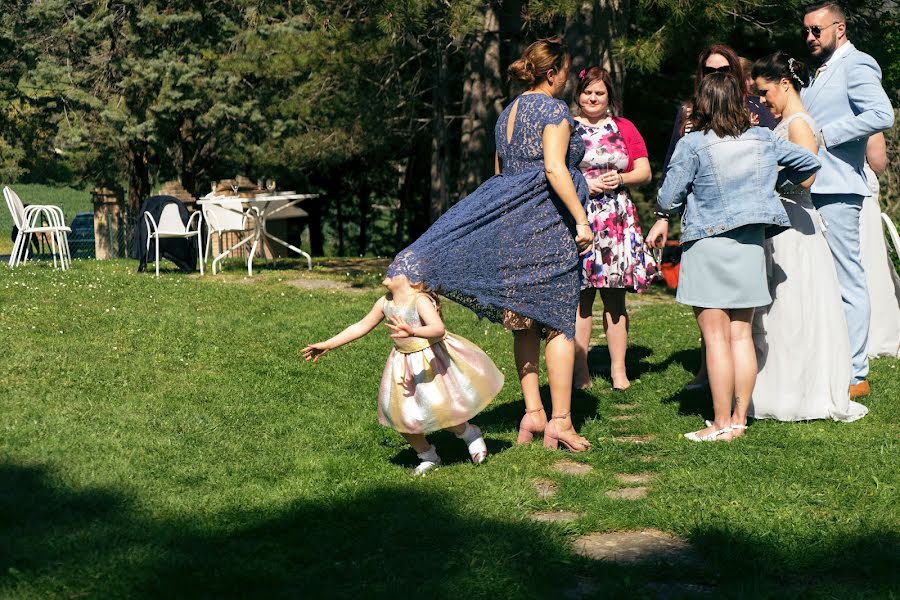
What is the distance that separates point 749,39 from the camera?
1836 cm

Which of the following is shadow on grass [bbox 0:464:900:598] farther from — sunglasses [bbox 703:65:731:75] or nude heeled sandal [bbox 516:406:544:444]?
sunglasses [bbox 703:65:731:75]

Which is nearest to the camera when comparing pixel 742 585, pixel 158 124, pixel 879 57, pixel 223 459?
pixel 742 585

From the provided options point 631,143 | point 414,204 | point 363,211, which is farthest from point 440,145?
point 631,143

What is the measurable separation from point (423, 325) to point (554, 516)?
0.97 m

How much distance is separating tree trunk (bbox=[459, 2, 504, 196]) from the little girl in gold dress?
1148 cm

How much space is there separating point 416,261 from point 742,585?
1954 millimetres

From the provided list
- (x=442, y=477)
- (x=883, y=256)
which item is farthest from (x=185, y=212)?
(x=442, y=477)

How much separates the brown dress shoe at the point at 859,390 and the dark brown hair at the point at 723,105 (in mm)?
1850

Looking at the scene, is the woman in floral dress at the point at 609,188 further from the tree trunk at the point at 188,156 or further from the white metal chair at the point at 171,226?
the tree trunk at the point at 188,156

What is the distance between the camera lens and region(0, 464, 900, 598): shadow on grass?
3.46m

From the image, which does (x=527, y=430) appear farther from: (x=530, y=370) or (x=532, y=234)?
(x=532, y=234)

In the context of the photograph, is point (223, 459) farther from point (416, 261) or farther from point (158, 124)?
point (158, 124)

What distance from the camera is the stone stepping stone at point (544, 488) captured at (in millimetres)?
4504

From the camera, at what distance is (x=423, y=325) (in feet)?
15.3
